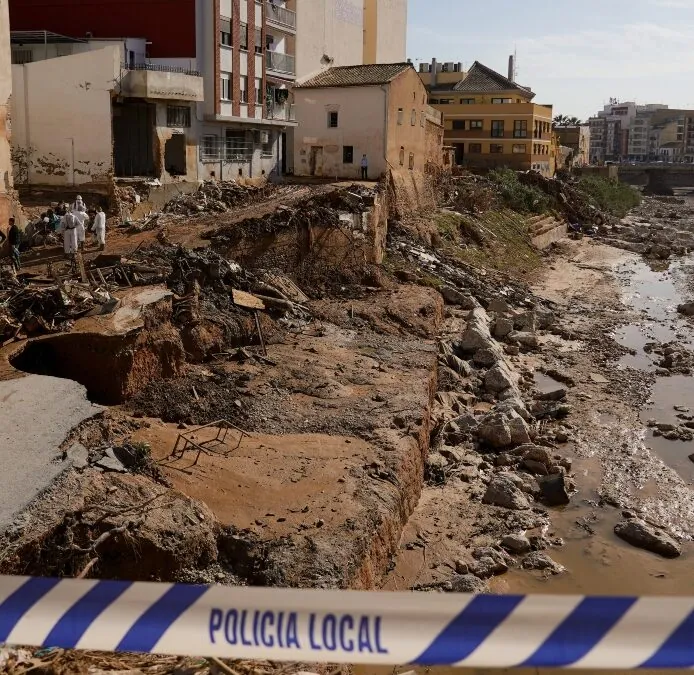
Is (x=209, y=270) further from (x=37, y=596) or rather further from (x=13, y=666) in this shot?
(x=37, y=596)

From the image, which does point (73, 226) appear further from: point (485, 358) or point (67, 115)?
point (485, 358)

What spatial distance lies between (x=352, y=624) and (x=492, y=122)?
222ft

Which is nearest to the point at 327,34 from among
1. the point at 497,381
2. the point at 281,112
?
the point at 281,112

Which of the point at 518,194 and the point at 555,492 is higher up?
the point at 518,194

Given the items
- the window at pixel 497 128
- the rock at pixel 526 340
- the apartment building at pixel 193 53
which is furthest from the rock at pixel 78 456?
the window at pixel 497 128

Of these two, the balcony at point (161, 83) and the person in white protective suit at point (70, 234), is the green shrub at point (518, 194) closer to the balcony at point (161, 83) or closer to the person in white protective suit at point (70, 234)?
the balcony at point (161, 83)

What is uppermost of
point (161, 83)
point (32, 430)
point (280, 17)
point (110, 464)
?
point (280, 17)

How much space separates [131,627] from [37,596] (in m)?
0.50

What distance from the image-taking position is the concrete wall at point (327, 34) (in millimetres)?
44594

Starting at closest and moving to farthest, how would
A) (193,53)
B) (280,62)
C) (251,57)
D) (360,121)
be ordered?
(193,53)
(251,57)
(360,121)
(280,62)

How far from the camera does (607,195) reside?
2805 inches

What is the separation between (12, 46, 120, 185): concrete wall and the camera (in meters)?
28.7

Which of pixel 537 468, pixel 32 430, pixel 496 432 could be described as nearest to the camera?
pixel 32 430

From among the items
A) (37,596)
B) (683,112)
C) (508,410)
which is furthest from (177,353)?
(683,112)
